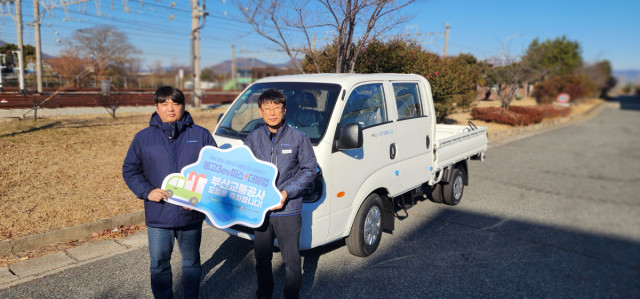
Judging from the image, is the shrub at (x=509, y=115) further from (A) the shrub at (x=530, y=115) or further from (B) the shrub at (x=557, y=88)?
(B) the shrub at (x=557, y=88)

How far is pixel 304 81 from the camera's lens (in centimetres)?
441

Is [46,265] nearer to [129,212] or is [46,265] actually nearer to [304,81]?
[129,212]

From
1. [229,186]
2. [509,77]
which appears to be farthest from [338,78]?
[509,77]

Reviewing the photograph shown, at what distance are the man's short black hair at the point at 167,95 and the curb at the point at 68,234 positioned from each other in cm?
283

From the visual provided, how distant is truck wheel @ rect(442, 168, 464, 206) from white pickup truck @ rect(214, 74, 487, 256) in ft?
3.27

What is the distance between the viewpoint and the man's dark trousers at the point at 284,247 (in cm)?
299

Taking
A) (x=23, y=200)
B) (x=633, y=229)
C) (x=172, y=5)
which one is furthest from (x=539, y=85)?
(x=23, y=200)

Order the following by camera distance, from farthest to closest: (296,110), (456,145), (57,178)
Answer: (456,145) → (57,178) → (296,110)

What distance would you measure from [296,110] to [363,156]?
0.85m

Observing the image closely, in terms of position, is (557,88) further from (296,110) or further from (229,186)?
(229,186)

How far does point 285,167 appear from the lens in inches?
116

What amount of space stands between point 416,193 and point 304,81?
7.27ft

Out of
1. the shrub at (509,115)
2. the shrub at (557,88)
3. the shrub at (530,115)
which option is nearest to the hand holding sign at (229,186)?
the shrub at (509,115)

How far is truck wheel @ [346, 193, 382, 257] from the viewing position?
13.5 ft
